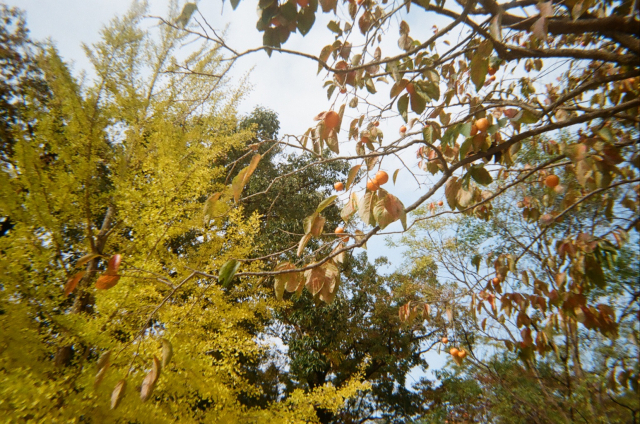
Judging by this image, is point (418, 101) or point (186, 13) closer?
point (186, 13)

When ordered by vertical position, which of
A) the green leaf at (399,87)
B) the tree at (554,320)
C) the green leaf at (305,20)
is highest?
the green leaf at (305,20)

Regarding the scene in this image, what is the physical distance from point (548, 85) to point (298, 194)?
4.16m

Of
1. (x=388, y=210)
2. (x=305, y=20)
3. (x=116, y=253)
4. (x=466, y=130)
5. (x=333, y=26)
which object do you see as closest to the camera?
(x=388, y=210)

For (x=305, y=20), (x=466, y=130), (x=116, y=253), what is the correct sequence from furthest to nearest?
(x=116, y=253) < (x=305, y=20) < (x=466, y=130)

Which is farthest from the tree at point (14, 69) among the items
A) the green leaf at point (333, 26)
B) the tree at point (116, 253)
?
the green leaf at point (333, 26)

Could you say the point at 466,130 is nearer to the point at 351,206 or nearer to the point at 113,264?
the point at 351,206

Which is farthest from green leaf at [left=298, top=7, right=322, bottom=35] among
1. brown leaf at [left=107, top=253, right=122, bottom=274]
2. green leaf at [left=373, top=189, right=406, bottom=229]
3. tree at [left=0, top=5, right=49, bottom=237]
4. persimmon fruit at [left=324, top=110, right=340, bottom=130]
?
tree at [left=0, top=5, right=49, bottom=237]

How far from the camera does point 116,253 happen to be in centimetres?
272

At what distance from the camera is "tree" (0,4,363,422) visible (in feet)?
5.98

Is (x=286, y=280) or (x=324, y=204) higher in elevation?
(x=324, y=204)

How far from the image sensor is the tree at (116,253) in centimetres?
182

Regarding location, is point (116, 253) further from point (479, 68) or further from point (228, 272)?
point (479, 68)

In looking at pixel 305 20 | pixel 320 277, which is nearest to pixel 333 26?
pixel 305 20

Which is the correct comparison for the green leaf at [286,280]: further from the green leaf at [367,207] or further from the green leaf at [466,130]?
the green leaf at [466,130]
